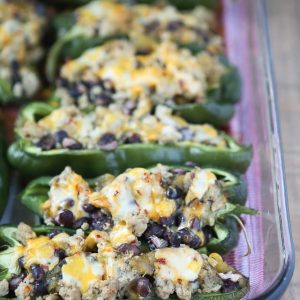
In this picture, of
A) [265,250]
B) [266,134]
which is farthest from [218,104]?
[265,250]

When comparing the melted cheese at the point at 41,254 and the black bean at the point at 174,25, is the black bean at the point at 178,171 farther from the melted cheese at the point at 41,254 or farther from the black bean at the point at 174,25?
the black bean at the point at 174,25

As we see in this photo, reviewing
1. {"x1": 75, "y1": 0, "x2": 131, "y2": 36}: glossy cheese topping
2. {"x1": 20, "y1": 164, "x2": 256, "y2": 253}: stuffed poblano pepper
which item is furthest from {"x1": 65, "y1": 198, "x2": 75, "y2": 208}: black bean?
{"x1": 75, "y1": 0, "x2": 131, "y2": 36}: glossy cheese topping

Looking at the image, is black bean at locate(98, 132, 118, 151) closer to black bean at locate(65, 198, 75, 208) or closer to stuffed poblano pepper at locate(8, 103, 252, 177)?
stuffed poblano pepper at locate(8, 103, 252, 177)

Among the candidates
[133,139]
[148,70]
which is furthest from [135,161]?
[148,70]

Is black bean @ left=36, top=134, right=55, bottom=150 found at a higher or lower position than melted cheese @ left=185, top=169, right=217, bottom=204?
higher

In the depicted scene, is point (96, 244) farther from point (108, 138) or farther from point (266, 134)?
point (266, 134)

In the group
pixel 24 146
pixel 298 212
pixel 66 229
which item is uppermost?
pixel 24 146
